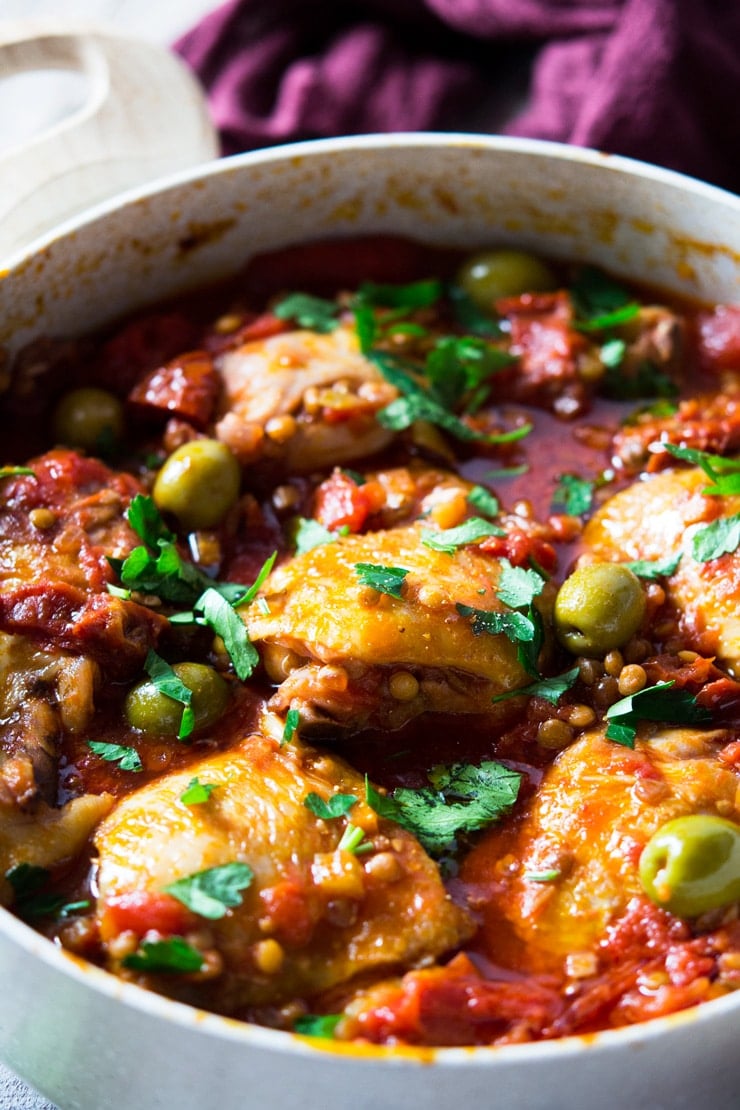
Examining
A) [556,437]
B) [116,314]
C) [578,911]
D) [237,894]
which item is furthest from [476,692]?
[116,314]

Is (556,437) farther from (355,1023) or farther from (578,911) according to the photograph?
(355,1023)

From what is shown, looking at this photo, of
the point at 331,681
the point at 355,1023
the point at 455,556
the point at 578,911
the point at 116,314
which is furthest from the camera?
the point at 116,314

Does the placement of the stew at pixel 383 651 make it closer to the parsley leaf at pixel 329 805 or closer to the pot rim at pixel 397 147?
the parsley leaf at pixel 329 805

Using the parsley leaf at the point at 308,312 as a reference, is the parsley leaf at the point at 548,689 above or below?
below

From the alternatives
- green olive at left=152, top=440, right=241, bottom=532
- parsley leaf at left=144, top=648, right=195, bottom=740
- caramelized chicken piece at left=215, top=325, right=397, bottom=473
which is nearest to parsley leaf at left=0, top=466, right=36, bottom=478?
green olive at left=152, top=440, right=241, bottom=532

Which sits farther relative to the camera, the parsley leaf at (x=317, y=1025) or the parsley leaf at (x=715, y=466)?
the parsley leaf at (x=715, y=466)

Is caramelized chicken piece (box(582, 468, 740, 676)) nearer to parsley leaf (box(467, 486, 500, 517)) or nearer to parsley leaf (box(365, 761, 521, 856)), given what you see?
parsley leaf (box(467, 486, 500, 517))

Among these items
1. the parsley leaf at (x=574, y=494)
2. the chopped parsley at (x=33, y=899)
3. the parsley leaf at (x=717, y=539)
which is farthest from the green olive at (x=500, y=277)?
the chopped parsley at (x=33, y=899)
